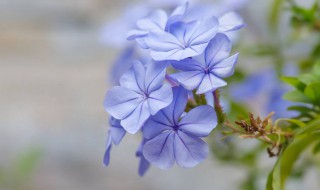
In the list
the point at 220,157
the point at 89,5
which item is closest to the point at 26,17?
the point at 89,5

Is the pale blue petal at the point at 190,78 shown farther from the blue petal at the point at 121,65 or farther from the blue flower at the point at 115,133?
the blue petal at the point at 121,65

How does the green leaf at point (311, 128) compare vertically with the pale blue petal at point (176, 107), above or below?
below

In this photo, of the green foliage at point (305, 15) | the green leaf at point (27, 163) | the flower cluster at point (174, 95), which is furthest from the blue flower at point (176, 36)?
the green leaf at point (27, 163)

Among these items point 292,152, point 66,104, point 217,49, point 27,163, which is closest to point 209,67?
point 217,49

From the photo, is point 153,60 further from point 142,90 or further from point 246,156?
point 246,156

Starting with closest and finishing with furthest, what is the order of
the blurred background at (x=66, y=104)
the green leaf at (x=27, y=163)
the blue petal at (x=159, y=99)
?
the blue petal at (x=159, y=99) → the green leaf at (x=27, y=163) → the blurred background at (x=66, y=104)
